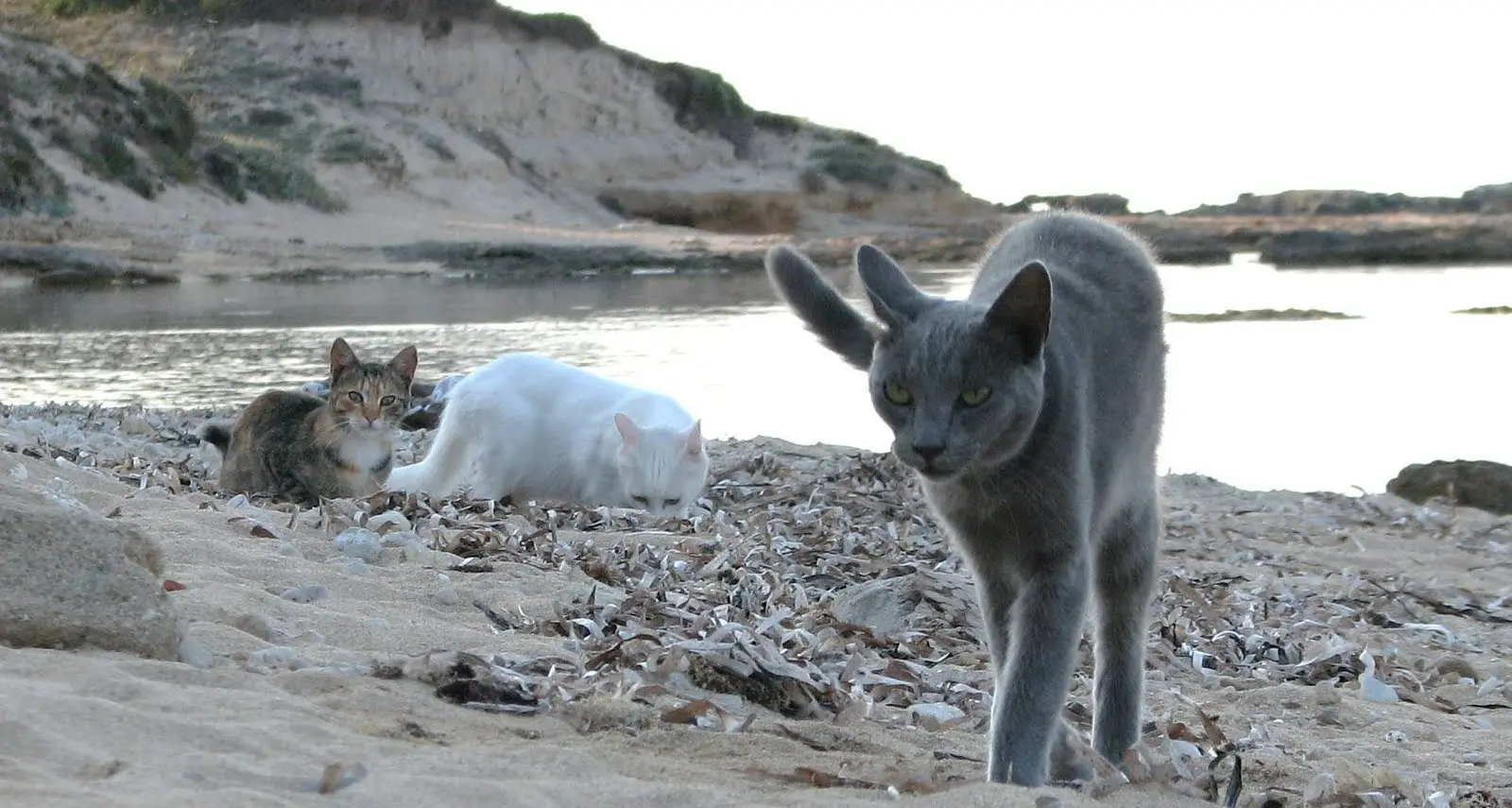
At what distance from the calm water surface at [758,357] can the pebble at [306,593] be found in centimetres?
421

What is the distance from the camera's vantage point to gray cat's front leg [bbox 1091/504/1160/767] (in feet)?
12.1

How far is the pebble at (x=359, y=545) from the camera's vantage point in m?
4.60

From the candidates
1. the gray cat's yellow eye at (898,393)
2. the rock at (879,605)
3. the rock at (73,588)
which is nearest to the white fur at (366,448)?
the rock at (879,605)

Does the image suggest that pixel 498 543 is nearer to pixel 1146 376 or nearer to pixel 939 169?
pixel 1146 376

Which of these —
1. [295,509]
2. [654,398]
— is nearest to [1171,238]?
[654,398]

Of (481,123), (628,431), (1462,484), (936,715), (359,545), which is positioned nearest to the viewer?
(936,715)

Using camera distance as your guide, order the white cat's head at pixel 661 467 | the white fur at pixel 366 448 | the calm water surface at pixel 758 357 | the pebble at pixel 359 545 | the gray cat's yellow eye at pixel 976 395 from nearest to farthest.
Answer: the gray cat's yellow eye at pixel 976 395
the pebble at pixel 359 545
the white fur at pixel 366 448
the white cat's head at pixel 661 467
the calm water surface at pixel 758 357

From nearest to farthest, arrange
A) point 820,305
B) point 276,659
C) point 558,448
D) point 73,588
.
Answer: point 73,588 → point 276,659 → point 820,305 → point 558,448

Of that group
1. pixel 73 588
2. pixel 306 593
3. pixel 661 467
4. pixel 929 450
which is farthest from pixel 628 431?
pixel 73 588

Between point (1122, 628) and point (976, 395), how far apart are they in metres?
0.95

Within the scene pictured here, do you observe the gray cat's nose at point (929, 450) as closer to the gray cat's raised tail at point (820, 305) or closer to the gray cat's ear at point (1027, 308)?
the gray cat's ear at point (1027, 308)

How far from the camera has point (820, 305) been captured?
3.53 metres

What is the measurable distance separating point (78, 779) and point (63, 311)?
15722 millimetres

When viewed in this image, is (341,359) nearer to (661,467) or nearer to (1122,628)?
(661,467)
